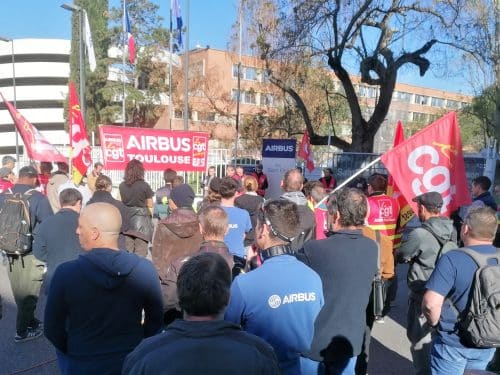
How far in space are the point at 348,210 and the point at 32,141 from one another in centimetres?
666

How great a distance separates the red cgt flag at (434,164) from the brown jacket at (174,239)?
2.07 metres

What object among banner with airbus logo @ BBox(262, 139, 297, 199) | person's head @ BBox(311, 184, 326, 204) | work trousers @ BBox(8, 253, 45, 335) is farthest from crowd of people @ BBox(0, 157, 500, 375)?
banner with airbus logo @ BBox(262, 139, 297, 199)

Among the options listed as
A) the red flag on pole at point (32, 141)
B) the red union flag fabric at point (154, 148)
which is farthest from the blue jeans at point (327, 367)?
the red flag on pole at point (32, 141)

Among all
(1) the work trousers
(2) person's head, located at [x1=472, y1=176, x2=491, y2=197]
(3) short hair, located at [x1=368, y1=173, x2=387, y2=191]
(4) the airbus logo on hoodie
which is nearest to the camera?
(4) the airbus logo on hoodie

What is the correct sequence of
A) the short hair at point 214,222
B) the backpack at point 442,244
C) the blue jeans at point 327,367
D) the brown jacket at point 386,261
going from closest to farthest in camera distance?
the blue jeans at point 327,367 < the short hair at point 214,222 < the backpack at point 442,244 < the brown jacket at point 386,261

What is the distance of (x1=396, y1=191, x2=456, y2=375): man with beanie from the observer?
11.5 feet

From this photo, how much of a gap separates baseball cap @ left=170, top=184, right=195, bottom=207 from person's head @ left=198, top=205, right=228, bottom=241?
3.20m

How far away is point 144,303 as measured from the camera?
8.59 feet

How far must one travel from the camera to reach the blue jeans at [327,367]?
9.18 ft

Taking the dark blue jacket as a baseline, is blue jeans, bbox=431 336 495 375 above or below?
below

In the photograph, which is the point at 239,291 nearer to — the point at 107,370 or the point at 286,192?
the point at 107,370

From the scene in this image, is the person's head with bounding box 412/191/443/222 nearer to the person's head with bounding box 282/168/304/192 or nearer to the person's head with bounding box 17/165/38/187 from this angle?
the person's head with bounding box 282/168/304/192

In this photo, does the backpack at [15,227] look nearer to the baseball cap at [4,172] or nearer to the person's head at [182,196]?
the baseball cap at [4,172]

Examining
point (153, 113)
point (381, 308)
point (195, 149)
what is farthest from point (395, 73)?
point (153, 113)
